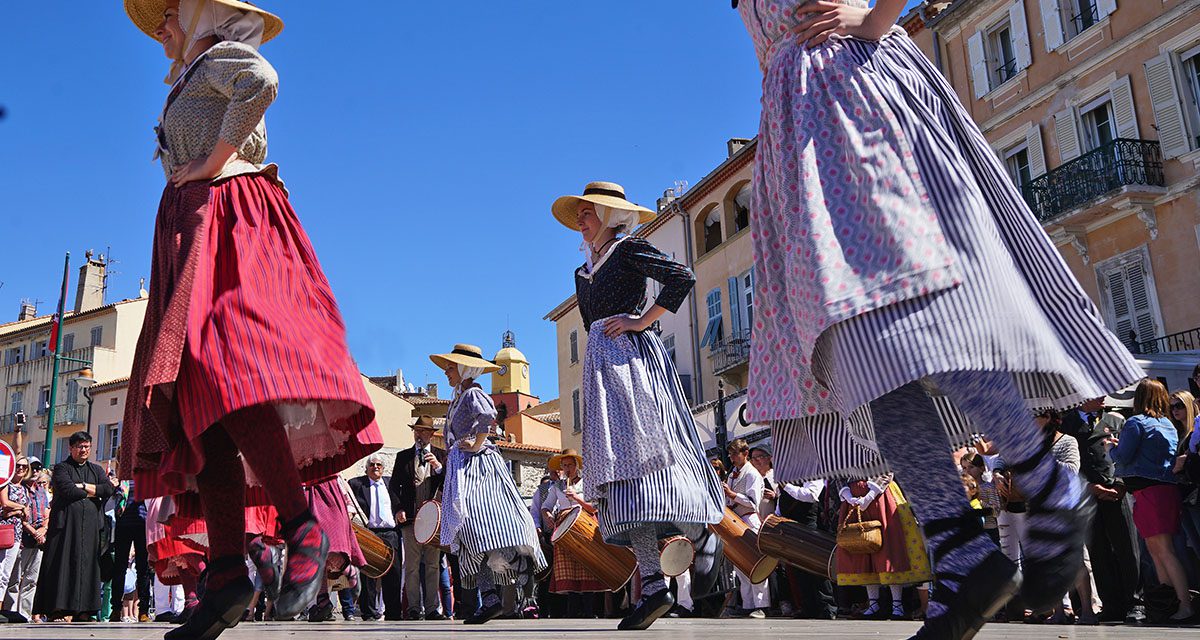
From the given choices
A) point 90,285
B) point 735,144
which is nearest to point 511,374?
point 90,285

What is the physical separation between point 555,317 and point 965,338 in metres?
45.5

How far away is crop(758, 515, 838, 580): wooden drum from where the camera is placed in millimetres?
8695

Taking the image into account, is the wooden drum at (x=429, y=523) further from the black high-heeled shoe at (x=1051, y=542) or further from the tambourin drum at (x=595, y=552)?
the black high-heeled shoe at (x=1051, y=542)

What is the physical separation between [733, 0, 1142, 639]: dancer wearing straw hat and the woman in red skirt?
128cm

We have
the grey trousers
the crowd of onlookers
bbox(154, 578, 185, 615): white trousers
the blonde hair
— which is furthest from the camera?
the grey trousers

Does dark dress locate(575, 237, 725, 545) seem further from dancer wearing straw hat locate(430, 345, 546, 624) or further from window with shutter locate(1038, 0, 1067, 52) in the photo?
window with shutter locate(1038, 0, 1067, 52)

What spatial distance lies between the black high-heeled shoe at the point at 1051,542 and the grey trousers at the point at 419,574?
10.4 metres

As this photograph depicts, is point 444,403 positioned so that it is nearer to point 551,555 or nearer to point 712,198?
point 712,198

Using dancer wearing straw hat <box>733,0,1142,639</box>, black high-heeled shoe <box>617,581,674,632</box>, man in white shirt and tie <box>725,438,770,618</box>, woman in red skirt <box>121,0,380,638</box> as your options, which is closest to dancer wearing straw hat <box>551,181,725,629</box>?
black high-heeled shoe <box>617,581,674,632</box>

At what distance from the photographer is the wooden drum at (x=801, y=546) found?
8695mm

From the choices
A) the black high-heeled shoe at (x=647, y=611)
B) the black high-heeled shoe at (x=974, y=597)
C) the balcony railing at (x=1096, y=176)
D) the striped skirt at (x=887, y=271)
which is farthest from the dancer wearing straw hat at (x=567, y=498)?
the balcony railing at (x=1096, y=176)

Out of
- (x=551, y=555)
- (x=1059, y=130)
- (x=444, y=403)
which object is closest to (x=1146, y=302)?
(x=1059, y=130)

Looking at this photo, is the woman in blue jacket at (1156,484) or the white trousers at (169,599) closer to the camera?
the woman in blue jacket at (1156,484)

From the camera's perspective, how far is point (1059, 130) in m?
23.2
